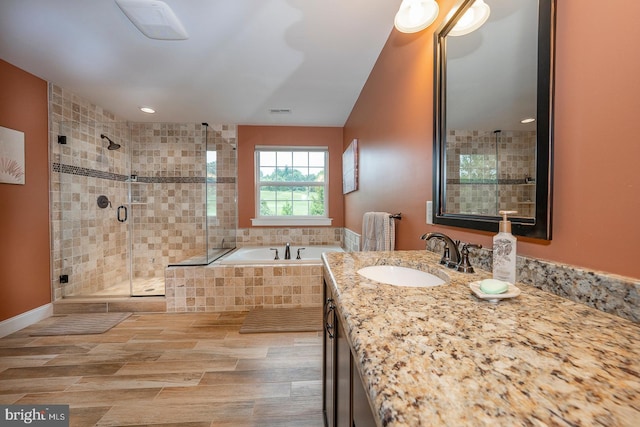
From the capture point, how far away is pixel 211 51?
1989 millimetres

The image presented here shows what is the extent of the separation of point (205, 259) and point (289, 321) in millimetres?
1225

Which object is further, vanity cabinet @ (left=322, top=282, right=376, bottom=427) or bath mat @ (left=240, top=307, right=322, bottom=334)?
bath mat @ (left=240, top=307, right=322, bottom=334)

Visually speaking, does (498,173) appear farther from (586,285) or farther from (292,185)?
(292,185)

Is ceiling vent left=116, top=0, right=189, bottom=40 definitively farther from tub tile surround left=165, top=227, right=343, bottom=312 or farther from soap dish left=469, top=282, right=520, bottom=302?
soap dish left=469, top=282, right=520, bottom=302

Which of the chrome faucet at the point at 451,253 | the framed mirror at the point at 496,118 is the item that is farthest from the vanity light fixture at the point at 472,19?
the chrome faucet at the point at 451,253

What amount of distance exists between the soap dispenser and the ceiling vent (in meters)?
2.10


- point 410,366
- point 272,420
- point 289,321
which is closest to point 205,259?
point 289,321

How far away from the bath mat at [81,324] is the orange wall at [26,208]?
0.86 ft

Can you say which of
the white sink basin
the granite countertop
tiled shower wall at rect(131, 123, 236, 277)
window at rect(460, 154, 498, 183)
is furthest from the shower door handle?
window at rect(460, 154, 498, 183)

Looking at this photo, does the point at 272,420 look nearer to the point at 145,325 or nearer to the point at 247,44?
the point at 145,325

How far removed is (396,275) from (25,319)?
3226 millimetres

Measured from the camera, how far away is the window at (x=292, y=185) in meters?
3.82

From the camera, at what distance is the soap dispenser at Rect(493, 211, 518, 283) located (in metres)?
0.73

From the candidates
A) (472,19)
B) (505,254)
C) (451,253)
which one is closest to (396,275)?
(451,253)
